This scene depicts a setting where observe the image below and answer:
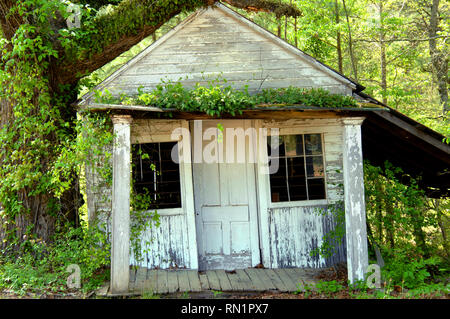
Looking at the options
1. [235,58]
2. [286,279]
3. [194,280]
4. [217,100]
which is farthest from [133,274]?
[235,58]

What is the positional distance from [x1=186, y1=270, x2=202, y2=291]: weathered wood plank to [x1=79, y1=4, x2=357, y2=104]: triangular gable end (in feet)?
10.8

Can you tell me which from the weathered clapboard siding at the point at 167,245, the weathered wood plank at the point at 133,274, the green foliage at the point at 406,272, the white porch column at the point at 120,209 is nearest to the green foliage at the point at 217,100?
the white porch column at the point at 120,209

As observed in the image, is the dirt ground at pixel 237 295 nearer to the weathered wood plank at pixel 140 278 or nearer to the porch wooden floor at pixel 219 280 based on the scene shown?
the porch wooden floor at pixel 219 280

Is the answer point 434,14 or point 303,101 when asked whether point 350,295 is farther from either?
point 434,14

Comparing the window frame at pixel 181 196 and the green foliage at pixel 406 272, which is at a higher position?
the window frame at pixel 181 196

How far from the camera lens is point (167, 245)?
24.4 ft

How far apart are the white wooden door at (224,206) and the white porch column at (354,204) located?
75.9 inches

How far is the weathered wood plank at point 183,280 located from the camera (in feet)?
21.3

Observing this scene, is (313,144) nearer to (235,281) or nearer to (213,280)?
(235,281)

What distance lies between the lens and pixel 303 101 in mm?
6184

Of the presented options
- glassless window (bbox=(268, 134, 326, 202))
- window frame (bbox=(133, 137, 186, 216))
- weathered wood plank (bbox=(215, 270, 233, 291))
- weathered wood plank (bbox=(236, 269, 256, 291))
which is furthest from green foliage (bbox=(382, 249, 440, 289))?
window frame (bbox=(133, 137, 186, 216))

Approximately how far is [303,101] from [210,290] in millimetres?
3250
